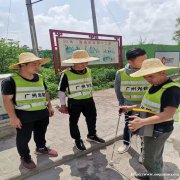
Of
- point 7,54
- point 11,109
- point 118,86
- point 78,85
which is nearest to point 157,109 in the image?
point 118,86

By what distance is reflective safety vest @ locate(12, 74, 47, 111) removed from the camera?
348 centimetres

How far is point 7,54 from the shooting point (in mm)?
9484

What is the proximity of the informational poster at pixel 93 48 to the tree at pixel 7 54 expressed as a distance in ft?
6.44

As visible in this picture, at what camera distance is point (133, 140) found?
4.69m

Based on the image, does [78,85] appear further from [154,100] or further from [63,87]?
[154,100]

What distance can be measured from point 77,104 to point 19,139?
110 centimetres

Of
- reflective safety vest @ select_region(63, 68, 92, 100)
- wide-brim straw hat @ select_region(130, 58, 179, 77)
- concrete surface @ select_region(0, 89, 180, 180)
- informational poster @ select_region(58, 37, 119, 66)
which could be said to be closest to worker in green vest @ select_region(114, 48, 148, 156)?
reflective safety vest @ select_region(63, 68, 92, 100)

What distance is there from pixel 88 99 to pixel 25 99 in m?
1.15

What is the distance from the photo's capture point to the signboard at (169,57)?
43.9 feet

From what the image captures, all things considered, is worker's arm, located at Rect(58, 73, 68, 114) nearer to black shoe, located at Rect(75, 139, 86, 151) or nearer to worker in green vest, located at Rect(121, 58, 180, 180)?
black shoe, located at Rect(75, 139, 86, 151)

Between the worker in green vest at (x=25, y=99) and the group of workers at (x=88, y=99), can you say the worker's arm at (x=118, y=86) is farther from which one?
the worker in green vest at (x=25, y=99)

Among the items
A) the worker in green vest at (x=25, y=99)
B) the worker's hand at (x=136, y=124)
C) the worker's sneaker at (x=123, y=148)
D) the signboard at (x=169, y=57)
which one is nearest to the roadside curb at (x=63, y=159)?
the worker in green vest at (x=25, y=99)

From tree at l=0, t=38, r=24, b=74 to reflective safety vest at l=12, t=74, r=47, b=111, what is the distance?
601cm

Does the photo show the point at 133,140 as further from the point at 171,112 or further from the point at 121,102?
the point at 171,112
